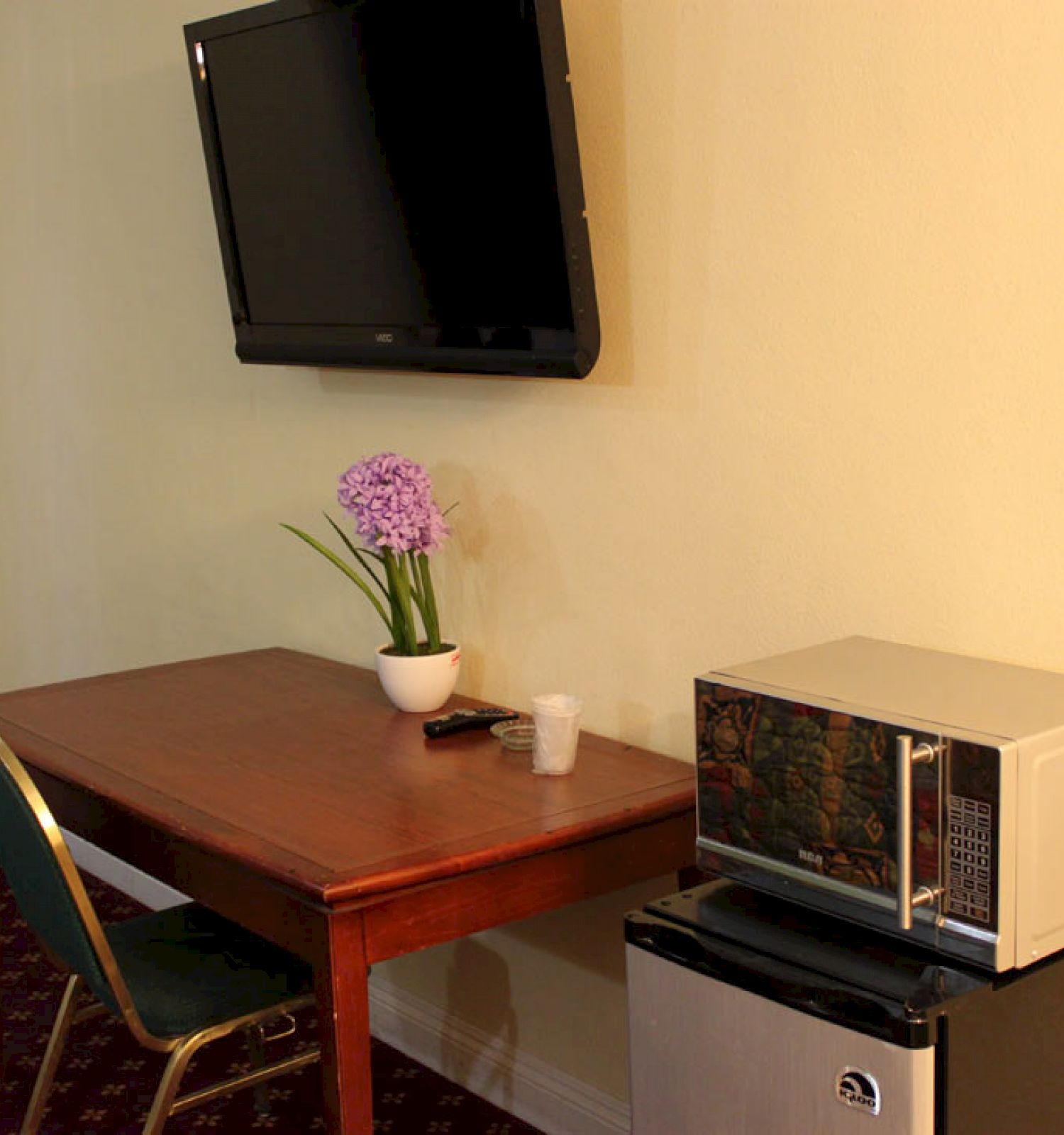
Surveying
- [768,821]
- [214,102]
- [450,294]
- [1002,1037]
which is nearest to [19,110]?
[214,102]

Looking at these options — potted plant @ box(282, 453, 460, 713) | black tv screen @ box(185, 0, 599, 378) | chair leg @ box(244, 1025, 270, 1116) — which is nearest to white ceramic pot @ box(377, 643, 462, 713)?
potted plant @ box(282, 453, 460, 713)

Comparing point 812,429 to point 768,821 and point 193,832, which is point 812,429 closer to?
point 768,821

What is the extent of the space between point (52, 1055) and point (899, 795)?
1.45 meters

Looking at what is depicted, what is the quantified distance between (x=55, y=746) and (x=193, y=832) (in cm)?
51

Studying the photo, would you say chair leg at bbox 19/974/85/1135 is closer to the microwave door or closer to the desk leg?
the desk leg

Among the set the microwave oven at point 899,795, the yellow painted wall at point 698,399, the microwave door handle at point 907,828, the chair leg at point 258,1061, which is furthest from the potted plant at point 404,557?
the microwave door handle at point 907,828

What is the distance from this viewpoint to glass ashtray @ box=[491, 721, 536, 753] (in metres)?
2.21

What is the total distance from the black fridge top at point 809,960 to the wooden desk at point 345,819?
Answer: 24 cm

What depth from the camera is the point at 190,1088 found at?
267cm

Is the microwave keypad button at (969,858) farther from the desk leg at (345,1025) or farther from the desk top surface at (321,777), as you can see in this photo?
the desk leg at (345,1025)

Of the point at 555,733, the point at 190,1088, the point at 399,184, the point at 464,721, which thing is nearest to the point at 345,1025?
the point at 555,733

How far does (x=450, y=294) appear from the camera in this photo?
7.77ft

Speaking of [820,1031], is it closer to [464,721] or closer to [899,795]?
[899,795]

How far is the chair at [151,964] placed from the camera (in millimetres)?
1936
